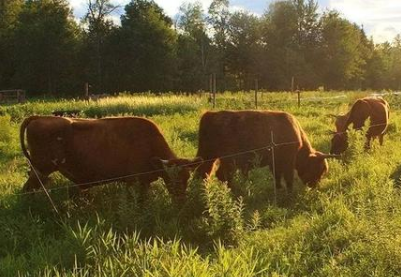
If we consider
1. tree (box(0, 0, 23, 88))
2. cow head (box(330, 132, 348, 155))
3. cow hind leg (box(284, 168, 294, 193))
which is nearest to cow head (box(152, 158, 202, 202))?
cow hind leg (box(284, 168, 294, 193))

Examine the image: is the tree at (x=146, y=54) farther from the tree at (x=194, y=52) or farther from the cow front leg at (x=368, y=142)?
the cow front leg at (x=368, y=142)

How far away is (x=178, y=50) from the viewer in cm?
5453

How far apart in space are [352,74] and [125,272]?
60.8 meters


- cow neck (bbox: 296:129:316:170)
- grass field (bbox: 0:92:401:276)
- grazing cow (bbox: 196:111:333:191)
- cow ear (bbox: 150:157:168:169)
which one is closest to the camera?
grass field (bbox: 0:92:401:276)

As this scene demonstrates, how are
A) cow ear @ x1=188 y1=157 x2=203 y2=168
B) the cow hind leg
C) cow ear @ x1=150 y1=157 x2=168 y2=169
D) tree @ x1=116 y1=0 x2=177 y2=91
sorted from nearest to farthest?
cow ear @ x1=188 y1=157 x2=203 y2=168 → cow ear @ x1=150 y1=157 x2=168 y2=169 → the cow hind leg → tree @ x1=116 y1=0 x2=177 y2=91

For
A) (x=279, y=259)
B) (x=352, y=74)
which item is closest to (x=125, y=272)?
(x=279, y=259)

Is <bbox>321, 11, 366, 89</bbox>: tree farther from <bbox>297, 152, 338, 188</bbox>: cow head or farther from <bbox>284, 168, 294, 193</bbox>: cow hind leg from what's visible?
<bbox>284, 168, 294, 193</bbox>: cow hind leg

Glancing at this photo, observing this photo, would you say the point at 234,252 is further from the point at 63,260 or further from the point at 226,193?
the point at 63,260

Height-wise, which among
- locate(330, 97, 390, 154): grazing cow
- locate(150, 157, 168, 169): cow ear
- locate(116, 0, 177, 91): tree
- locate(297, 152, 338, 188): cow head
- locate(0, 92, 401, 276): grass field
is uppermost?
locate(116, 0, 177, 91): tree

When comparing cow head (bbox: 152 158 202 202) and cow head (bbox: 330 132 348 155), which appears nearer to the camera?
Answer: cow head (bbox: 152 158 202 202)

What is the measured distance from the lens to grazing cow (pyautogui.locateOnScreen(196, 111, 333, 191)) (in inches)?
308

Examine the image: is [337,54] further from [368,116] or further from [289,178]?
[289,178]

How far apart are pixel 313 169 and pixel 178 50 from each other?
47.8 m

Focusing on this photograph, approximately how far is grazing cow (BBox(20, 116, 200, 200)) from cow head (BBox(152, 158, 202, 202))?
0.02m
